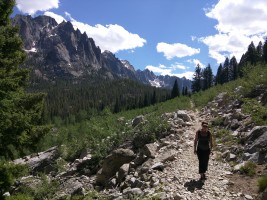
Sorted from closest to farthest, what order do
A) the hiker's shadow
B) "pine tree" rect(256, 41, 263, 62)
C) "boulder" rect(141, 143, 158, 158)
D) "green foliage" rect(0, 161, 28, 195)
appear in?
the hiker's shadow
"green foliage" rect(0, 161, 28, 195)
"boulder" rect(141, 143, 158, 158)
"pine tree" rect(256, 41, 263, 62)

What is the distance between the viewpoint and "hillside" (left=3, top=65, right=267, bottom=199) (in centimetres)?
1056

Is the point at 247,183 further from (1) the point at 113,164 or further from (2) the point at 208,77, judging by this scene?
(2) the point at 208,77

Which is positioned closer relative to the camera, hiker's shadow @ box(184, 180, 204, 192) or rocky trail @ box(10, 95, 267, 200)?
rocky trail @ box(10, 95, 267, 200)

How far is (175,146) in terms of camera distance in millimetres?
15156

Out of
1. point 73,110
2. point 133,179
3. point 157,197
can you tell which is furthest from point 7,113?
point 73,110

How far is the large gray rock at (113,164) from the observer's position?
14469 mm

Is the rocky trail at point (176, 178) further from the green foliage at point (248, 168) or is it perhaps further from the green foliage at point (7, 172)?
the green foliage at point (7, 172)

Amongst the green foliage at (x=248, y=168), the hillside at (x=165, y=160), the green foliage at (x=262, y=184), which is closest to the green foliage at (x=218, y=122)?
the hillside at (x=165, y=160)

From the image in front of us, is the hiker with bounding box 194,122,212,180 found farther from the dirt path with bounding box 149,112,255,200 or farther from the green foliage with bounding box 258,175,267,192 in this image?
the green foliage with bounding box 258,175,267,192

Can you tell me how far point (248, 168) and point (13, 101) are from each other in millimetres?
8669

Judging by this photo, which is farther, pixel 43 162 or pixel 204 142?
pixel 43 162

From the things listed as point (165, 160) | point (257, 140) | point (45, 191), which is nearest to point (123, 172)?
point (165, 160)

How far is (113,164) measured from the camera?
14789 millimetres

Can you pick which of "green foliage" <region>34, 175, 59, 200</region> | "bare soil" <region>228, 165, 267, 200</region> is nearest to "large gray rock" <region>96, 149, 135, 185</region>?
"green foliage" <region>34, 175, 59, 200</region>
